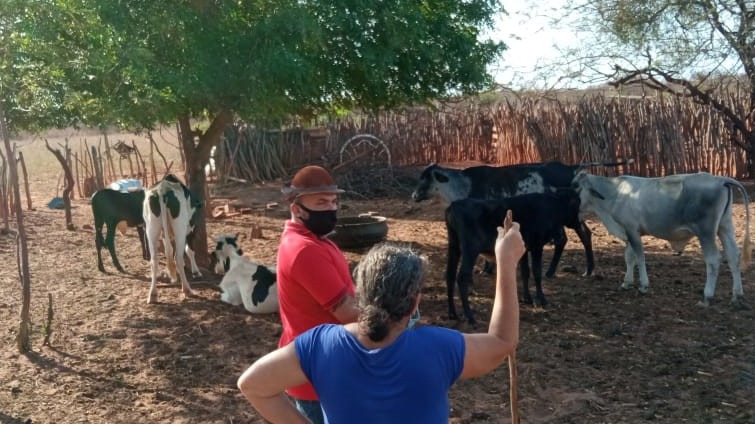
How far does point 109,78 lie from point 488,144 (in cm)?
1480

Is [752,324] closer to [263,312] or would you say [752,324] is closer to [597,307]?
[597,307]

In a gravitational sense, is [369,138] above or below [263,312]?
above

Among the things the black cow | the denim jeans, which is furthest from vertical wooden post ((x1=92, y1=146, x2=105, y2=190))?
the denim jeans

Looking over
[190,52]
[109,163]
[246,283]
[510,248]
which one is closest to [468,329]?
[246,283]


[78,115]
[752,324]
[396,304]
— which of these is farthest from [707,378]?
[78,115]

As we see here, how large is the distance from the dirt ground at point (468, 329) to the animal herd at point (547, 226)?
262mm

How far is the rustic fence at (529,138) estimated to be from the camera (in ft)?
51.0

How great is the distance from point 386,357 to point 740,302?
6436 mm

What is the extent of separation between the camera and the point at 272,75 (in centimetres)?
682

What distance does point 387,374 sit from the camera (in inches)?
90.0

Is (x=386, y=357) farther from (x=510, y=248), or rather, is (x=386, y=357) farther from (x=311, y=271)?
(x=311, y=271)

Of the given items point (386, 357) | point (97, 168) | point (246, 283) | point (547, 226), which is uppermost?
point (97, 168)

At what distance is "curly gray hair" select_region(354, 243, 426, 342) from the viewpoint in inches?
89.7

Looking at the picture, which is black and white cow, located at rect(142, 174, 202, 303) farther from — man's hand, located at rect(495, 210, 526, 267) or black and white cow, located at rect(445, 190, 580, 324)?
man's hand, located at rect(495, 210, 526, 267)
